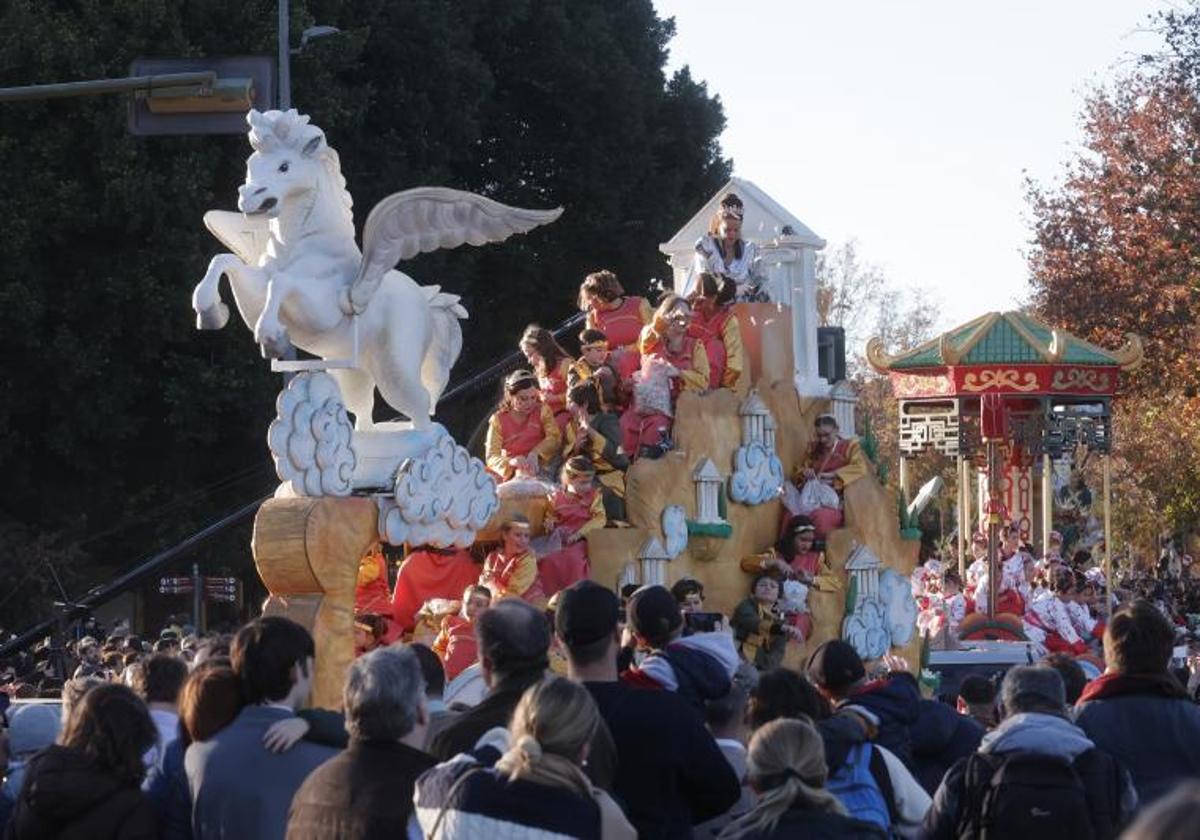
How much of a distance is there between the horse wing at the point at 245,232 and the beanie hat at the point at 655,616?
6006 millimetres

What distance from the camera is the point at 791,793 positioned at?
237 inches

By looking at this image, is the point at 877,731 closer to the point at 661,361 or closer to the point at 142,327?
the point at 661,361

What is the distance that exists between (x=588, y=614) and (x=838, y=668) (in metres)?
1.32

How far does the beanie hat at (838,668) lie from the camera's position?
310 inches

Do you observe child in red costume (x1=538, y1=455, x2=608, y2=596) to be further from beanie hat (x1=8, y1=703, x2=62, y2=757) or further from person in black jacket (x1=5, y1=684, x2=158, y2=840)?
person in black jacket (x1=5, y1=684, x2=158, y2=840)

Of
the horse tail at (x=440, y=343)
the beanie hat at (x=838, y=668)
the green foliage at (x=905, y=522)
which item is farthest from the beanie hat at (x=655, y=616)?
the green foliage at (x=905, y=522)

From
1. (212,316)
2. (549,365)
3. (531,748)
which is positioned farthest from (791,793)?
(549,365)

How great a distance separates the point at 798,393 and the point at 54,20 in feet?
41.5

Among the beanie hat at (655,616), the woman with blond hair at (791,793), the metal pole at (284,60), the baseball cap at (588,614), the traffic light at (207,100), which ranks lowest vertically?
the woman with blond hair at (791,793)

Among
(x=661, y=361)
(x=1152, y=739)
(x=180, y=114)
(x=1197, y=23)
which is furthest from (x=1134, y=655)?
(x=1197, y=23)

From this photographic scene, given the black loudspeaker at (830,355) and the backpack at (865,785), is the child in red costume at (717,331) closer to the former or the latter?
the black loudspeaker at (830,355)

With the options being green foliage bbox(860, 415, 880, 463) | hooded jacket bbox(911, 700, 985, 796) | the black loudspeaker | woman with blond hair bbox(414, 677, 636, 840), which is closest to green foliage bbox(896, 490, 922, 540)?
green foliage bbox(860, 415, 880, 463)

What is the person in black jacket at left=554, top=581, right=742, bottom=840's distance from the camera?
686 centimetres

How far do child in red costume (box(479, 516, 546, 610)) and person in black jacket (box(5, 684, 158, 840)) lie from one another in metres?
7.63
